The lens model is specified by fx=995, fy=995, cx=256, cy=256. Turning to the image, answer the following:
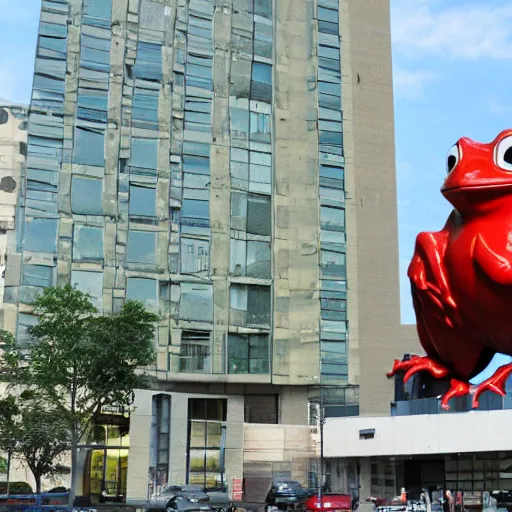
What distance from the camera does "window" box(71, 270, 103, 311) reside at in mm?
51469

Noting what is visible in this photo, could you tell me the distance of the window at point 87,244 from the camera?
170 ft

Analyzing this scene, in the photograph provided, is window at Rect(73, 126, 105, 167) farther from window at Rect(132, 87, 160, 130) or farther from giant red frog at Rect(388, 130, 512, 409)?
giant red frog at Rect(388, 130, 512, 409)

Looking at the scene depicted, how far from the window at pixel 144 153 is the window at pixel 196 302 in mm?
6853

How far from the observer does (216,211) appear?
54.8 meters

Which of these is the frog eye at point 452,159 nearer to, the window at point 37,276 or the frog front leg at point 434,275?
the frog front leg at point 434,275

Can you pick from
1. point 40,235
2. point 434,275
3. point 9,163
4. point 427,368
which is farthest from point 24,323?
point 434,275

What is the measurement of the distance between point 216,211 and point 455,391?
33.1m

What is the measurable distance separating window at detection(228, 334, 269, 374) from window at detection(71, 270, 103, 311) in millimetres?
7395

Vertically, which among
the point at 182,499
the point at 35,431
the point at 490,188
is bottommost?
the point at 182,499

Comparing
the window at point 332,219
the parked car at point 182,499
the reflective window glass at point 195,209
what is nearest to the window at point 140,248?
the reflective window glass at point 195,209

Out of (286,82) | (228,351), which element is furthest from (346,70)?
(228,351)

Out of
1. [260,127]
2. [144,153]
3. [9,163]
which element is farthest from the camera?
[260,127]

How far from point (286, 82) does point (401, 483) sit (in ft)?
78.0

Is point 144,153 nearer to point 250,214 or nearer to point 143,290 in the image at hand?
point 250,214
